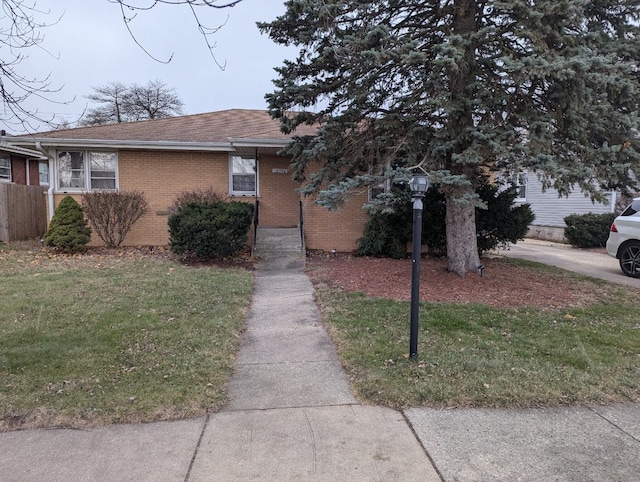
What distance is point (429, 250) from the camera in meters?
11.2

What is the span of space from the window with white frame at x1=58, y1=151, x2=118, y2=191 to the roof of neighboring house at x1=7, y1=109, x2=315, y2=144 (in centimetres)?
62

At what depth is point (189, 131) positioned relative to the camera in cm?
1365

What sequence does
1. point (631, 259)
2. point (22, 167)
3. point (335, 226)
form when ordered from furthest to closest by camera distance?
1. point (22, 167)
2. point (335, 226)
3. point (631, 259)

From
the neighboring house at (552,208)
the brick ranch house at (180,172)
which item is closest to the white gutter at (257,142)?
the brick ranch house at (180,172)

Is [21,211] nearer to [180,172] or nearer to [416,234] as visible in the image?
[180,172]

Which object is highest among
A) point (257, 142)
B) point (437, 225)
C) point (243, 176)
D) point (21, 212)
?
point (257, 142)

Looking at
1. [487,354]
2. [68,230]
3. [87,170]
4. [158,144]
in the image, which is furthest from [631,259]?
[87,170]

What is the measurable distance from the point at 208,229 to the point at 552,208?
1570 centimetres

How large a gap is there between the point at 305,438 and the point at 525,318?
407cm

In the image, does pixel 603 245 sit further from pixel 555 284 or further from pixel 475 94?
pixel 475 94

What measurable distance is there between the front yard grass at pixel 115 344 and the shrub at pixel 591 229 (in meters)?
12.4

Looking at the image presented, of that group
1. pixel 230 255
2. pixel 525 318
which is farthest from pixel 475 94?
pixel 230 255

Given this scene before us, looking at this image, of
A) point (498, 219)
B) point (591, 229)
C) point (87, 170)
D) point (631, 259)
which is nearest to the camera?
point (631, 259)

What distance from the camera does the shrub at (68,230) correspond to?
35.8 ft
